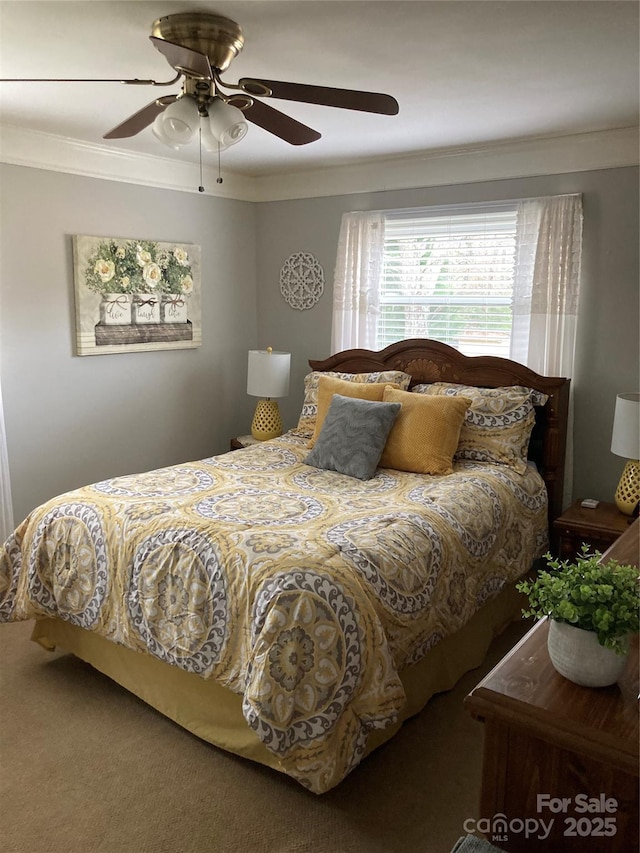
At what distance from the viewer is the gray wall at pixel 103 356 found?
12.2 ft

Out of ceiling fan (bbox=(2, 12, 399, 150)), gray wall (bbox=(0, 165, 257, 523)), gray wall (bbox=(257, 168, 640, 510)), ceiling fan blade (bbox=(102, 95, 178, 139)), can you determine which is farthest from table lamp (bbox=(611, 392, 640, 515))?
gray wall (bbox=(0, 165, 257, 523))

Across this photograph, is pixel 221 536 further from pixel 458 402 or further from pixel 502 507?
pixel 458 402

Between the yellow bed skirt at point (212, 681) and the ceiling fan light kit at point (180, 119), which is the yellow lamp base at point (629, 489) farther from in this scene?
the ceiling fan light kit at point (180, 119)

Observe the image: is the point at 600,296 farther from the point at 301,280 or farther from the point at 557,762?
the point at 557,762

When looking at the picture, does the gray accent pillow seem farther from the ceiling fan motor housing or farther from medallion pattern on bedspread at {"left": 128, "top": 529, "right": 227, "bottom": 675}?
the ceiling fan motor housing

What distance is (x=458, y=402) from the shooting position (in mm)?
3514

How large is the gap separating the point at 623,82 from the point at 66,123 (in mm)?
2592

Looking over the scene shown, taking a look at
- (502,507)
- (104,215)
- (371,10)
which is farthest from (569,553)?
(104,215)

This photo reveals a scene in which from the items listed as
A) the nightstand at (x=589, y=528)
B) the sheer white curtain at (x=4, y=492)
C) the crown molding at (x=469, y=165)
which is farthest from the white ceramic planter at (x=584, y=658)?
the sheer white curtain at (x=4, y=492)

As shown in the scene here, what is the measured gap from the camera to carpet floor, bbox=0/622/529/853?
2.03 m

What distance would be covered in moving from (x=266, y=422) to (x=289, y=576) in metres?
2.53

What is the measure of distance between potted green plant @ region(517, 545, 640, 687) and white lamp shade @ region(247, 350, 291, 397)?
10.5 feet

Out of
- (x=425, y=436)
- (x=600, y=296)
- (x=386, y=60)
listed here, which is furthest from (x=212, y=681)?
(x=600, y=296)

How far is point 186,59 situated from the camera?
1.95m
